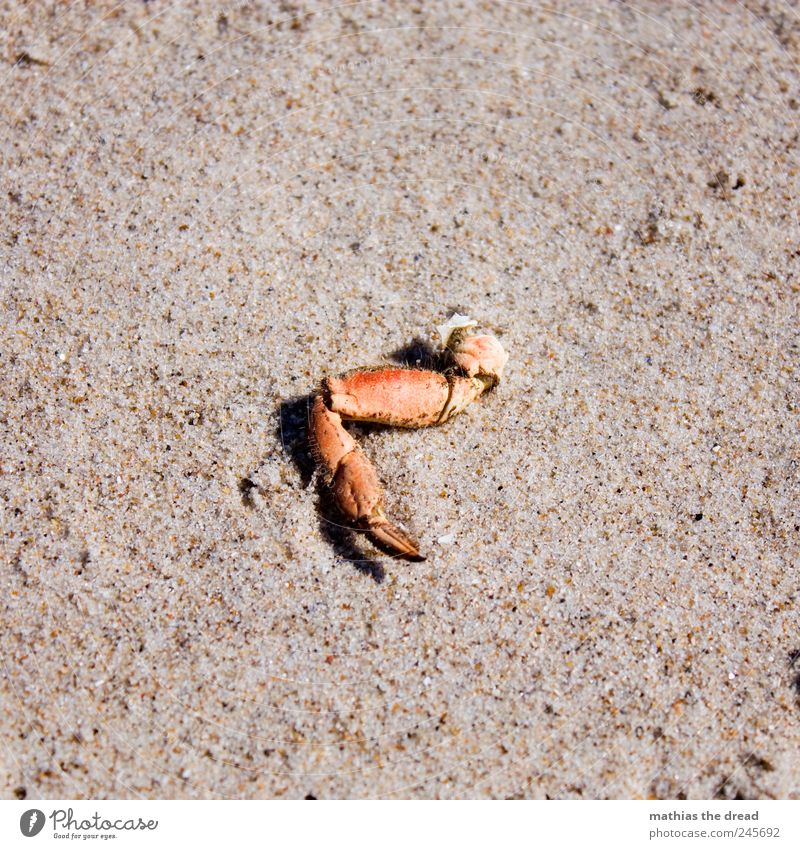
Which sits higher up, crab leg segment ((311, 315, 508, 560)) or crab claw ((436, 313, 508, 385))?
crab claw ((436, 313, 508, 385))

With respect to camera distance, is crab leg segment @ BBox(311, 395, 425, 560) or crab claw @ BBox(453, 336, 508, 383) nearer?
crab leg segment @ BBox(311, 395, 425, 560)

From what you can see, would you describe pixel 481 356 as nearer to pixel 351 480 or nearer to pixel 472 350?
pixel 472 350

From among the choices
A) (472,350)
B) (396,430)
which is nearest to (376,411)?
(396,430)

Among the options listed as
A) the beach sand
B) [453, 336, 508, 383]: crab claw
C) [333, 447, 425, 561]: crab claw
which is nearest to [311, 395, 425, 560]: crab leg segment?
[333, 447, 425, 561]: crab claw

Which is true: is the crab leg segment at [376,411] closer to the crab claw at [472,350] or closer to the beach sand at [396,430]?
the crab claw at [472,350]

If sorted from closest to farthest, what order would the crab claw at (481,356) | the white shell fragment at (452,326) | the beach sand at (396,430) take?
1. the beach sand at (396,430)
2. the crab claw at (481,356)
3. the white shell fragment at (452,326)

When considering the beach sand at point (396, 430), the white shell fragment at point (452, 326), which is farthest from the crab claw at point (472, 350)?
the beach sand at point (396, 430)

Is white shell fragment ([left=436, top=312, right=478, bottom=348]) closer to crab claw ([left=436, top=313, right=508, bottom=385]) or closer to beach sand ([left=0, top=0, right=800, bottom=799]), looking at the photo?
crab claw ([left=436, top=313, right=508, bottom=385])

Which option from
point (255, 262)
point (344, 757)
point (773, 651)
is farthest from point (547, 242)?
point (344, 757)

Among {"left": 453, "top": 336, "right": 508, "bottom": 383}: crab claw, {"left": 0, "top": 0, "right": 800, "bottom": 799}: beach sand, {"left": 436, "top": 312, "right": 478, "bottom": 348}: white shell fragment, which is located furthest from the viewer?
{"left": 436, "top": 312, "right": 478, "bottom": 348}: white shell fragment
